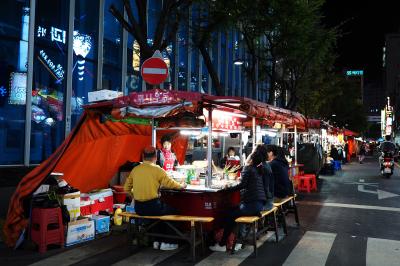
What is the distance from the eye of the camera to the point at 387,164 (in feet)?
73.1

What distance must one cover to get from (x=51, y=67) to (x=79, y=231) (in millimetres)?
8625

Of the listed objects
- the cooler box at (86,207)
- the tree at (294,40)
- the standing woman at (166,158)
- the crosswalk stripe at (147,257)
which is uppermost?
the tree at (294,40)

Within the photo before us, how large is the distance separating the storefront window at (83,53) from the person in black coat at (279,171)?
9285 mm

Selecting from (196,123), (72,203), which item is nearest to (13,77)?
(72,203)

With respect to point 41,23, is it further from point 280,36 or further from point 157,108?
point 280,36

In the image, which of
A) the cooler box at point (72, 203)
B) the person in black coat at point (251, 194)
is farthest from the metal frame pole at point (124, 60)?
the person in black coat at point (251, 194)

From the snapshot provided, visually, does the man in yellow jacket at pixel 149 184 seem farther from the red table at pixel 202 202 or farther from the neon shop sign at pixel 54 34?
the neon shop sign at pixel 54 34

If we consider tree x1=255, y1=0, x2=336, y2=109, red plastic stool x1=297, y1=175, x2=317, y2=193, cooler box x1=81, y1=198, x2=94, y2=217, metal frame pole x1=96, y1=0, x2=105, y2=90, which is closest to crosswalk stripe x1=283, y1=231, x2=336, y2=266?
cooler box x1=81, y1=198, x2=94, y2=217

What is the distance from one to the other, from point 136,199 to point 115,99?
7.68ft

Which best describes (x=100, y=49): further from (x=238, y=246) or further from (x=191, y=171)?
(x=238, y=246)

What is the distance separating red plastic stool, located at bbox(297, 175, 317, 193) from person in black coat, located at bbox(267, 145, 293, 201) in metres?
7.54

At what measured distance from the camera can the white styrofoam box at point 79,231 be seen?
7828 mm

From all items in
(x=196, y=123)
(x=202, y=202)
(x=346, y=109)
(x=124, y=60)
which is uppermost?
(x=346, y=109)

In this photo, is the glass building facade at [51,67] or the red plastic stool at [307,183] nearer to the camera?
the glass building facade at [51,67]
